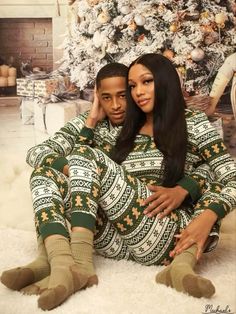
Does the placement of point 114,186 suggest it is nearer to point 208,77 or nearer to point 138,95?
point 138,95

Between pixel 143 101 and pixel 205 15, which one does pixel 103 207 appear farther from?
pixel 205 15

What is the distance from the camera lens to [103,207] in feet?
4.78

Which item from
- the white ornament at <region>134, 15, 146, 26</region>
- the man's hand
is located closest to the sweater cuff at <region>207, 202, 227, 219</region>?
the man's hand

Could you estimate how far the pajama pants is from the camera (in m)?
1.40

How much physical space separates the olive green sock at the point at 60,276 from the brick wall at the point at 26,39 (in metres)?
0.80

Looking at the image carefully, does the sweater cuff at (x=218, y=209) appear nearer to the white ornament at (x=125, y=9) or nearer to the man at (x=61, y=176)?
the man at (x=61, y=176)

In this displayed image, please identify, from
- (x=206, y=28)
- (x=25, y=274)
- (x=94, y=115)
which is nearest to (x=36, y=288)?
(x=25, y=274)

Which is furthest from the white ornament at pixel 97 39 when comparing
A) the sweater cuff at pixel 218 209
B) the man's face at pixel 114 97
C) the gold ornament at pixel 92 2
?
the sweater cuff at pixel 218 209

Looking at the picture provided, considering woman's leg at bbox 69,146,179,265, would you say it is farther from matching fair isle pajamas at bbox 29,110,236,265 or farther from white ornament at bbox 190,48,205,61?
white ornament at bbox 190,48,205,61

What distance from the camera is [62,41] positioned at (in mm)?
1871

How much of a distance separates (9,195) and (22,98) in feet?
1.35

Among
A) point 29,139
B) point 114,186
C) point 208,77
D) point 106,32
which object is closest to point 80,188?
point 114,186

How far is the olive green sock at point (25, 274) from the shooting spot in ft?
4.39

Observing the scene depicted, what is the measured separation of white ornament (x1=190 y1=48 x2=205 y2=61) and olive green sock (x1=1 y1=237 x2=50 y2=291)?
1091 mm
